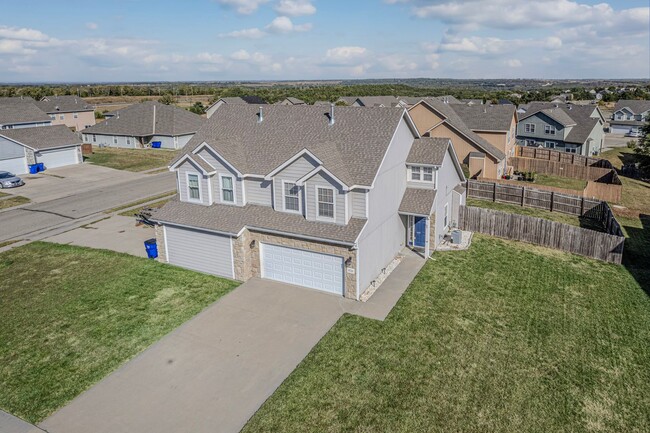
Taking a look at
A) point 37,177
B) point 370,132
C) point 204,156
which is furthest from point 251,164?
point 37,177

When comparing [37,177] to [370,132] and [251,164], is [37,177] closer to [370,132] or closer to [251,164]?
[251,164]

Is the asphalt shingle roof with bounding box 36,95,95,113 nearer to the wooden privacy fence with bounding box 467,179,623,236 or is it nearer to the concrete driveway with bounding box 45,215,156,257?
the concrete driveway with bounding box 45,215,156,257

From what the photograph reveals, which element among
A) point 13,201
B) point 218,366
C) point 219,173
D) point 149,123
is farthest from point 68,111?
point 218,366

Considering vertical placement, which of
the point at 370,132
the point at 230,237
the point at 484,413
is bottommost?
the point at 484,413

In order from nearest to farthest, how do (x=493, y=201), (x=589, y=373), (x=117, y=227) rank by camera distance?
(x=589, y=373) < (x=117, y=227) < (x=493, y=201)

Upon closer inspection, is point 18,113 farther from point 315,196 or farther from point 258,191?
point 315,196

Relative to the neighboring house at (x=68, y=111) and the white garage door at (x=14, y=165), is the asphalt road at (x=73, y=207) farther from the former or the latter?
the neighboring house at (x=68, y=111)

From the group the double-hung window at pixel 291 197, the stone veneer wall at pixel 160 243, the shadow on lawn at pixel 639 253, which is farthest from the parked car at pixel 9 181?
the shadow on lawn at pixel 639 253
